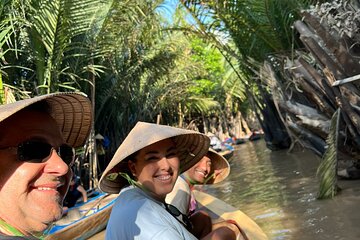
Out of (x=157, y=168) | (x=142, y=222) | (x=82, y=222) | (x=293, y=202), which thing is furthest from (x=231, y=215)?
(x=293, y=202)

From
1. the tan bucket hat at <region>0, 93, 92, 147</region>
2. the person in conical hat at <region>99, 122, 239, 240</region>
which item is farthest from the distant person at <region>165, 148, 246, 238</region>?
the tan bucket hat at <region>0, 93, 92, 147</region>

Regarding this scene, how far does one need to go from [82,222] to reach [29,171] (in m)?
5.37

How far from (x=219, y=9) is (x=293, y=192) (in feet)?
17.2

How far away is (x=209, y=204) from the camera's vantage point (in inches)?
208

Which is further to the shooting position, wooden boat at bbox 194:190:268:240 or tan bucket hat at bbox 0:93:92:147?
wooden boat at bbox 194:190:268:240

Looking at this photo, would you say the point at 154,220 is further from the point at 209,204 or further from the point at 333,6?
the point at 333,6

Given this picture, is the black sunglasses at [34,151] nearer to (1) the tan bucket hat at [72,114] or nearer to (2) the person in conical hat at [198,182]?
(1) the tan bucket hat at [72,114]

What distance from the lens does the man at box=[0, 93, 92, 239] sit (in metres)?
1.23

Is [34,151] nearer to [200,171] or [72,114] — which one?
[72,114]

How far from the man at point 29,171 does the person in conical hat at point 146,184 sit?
2.03 feet

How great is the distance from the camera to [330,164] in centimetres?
675

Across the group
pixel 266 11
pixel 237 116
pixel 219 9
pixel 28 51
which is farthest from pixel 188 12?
pixel 237 116

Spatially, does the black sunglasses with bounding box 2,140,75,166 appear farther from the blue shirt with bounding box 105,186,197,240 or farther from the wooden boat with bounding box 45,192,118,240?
the wooden boat with bounding box 45,192,118,240

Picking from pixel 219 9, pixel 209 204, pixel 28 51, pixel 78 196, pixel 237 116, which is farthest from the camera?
pixel 237 116
